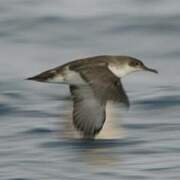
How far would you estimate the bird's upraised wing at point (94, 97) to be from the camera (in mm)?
10102

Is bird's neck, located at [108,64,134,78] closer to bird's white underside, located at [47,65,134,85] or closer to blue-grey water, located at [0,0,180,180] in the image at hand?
bird's white underside, located at [47,65,134,85]

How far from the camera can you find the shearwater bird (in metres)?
10.1

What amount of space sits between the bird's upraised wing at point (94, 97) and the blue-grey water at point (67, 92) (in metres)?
0.38

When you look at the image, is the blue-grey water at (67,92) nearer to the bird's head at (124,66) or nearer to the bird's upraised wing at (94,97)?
the bird's upraised wing at (94,97)

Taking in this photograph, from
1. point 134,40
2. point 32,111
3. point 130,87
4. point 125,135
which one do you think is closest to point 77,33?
point 134,40

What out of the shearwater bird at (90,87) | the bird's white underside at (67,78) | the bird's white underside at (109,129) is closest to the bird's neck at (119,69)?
the shearwater bird at (90,87)

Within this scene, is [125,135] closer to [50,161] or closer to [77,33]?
[50,161]

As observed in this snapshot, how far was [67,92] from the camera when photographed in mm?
14086

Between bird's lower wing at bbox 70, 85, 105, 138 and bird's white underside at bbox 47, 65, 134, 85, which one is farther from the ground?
bird's white underside at bbox 47, 65, 134, 85

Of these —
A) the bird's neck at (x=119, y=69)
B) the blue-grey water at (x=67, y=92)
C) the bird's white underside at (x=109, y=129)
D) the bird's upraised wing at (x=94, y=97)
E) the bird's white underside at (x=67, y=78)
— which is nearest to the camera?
the bird's upraised wing at (x=94, y=97)

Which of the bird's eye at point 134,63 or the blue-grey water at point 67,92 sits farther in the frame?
the bird's eye at point 134,63

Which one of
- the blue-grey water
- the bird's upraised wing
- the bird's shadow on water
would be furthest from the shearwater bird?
the blue-grey water

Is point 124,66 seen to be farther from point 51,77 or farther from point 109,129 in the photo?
point 109,129

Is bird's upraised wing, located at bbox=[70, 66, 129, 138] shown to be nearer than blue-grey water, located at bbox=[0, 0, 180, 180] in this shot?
Yes
